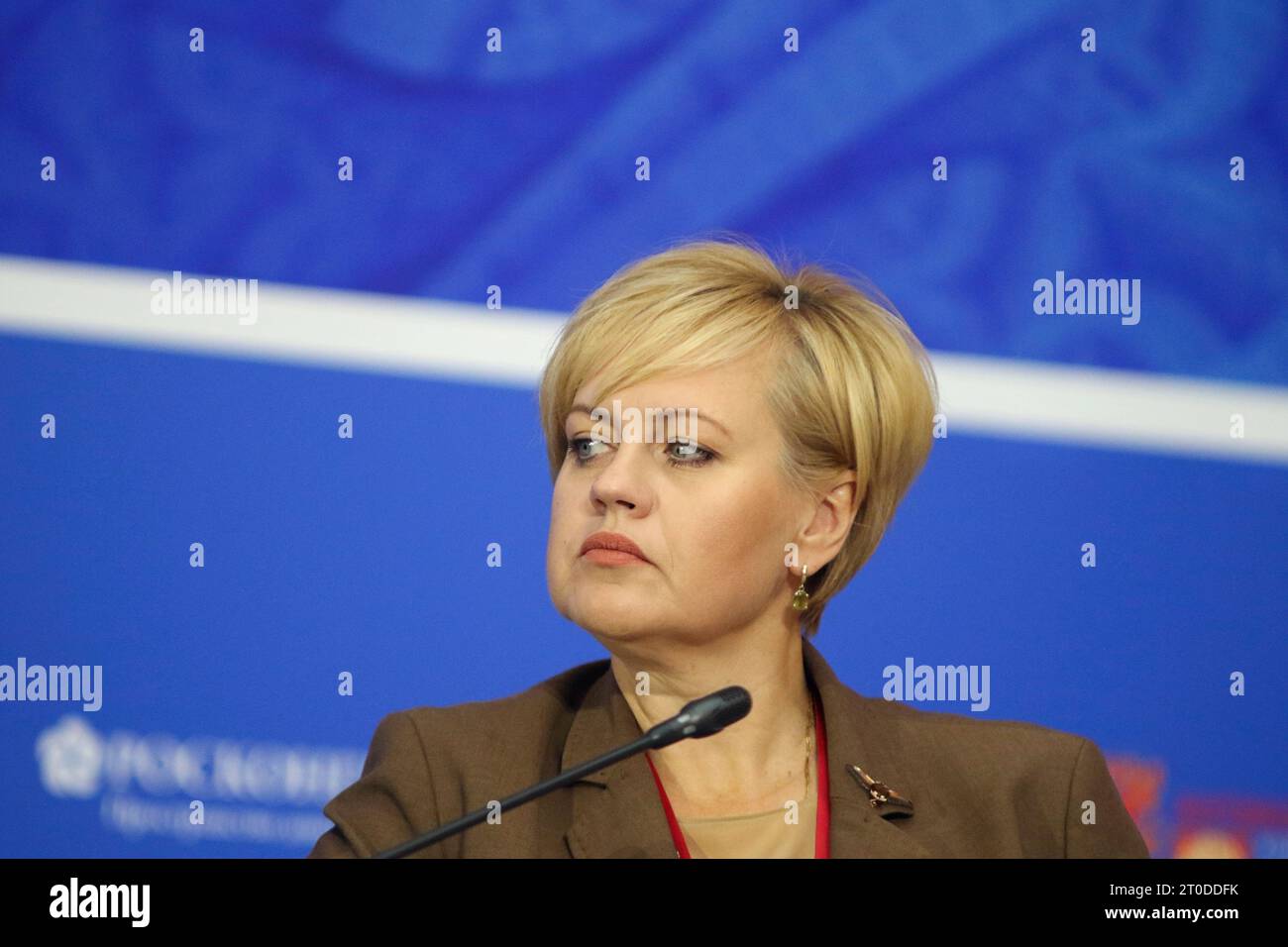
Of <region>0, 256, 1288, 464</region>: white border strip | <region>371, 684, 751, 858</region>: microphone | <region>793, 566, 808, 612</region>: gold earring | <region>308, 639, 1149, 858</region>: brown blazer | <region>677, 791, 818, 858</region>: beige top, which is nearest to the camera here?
<region>371, 684, 751, 858</region>: microphone

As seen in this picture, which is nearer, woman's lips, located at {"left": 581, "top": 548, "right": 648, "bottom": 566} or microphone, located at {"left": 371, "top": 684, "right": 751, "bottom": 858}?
microphone, located at {"left": 371, "top": 684, "right": 751, "bottom": 858}

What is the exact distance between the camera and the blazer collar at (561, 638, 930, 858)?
2.31 metres

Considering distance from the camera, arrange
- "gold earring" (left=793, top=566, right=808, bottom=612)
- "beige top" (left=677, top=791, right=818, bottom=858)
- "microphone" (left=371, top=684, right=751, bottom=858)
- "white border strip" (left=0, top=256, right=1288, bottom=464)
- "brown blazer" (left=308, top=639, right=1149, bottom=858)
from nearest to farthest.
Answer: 1. "microphone" (left=371, top=684, right=751, bottom=858)
2. "brown blazer" (left=308, top=639, right=1149, bottom=858)
3. "beige top" (left=677, top=791, right=818, bottom=858)
4. "gold earring" (left=793, top=566, right=808, bottom=612)
5. "white border strip" (left=0, top=256, right=1288, bottom=464)

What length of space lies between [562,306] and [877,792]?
1.30 metres

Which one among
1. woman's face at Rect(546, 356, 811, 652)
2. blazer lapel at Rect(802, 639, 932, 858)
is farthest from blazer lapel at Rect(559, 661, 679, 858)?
blazer lapel at Rect(802, 639, 932, 858)

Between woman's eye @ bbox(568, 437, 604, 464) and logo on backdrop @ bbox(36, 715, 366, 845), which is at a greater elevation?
woman's eye @ bbox(568, 437, 604, 464)

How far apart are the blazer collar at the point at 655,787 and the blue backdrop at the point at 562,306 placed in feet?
2.22

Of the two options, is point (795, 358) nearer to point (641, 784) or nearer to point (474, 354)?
point (641, 784)

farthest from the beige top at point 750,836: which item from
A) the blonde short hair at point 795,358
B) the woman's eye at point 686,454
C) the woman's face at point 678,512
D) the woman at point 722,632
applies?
the woman's eye at point 686,454

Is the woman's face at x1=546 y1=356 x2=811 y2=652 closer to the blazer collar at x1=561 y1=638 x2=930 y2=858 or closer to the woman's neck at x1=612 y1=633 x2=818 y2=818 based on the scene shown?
the woman's neck at x1=612 y1=633 x2=818 y2=818

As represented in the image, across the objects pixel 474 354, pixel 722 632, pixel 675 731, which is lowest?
pixel 675 731

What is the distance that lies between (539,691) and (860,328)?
794 mm

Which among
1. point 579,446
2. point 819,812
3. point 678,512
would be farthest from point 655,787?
point 579,446

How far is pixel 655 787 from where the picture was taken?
7.80 ft
